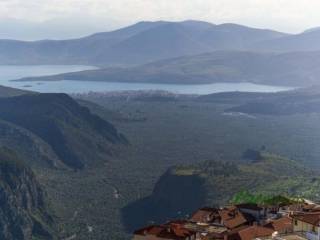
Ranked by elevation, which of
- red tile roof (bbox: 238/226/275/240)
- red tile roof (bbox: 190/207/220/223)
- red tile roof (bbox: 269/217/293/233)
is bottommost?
red tile roof (bbox: 190/207/220/223)

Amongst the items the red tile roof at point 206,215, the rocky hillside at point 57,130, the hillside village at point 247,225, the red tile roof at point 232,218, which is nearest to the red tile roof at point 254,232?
the hillside village at point 247,225

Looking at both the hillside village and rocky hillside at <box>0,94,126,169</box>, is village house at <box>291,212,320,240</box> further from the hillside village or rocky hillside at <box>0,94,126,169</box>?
rocky hillside at <box>0,94,126,169</box>

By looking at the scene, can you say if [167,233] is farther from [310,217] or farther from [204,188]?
[204,188]

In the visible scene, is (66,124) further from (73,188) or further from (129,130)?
(73,188)

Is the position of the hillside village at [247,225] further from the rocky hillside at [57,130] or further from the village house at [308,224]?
the rocky hillside at [57,130]

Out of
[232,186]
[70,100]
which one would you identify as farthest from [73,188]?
[70,100]

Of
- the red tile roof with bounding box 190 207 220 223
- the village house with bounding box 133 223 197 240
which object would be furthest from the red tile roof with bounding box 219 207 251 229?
the village house with bounding box 133 223 197 240

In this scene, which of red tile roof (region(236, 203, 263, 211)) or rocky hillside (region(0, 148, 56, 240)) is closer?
red tile roof (region(236, 203, 263, 211))
